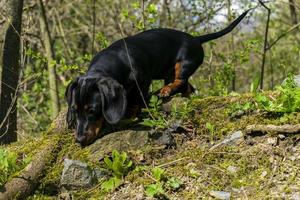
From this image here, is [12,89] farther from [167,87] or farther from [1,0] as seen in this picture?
[167,87]

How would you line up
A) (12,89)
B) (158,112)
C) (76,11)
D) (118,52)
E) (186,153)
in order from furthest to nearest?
1. (76,11)
2. (12,89)
3. (118,52)
4. (158,112)
5. (186,153)

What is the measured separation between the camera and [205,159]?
3.72 metres

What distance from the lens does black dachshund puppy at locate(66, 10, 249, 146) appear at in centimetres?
414

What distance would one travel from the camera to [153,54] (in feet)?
16.8

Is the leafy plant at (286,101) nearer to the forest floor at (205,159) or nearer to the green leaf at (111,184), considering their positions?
the forest floor at (205,159)

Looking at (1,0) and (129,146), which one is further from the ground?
(1,0)

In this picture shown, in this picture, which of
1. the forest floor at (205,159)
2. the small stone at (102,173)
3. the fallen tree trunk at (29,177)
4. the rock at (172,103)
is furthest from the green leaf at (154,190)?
the rock at (172,103)

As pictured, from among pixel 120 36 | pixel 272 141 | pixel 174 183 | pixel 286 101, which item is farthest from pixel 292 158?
pixel 120 36

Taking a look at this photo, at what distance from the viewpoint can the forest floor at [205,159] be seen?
344 cm

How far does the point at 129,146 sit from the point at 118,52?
120 cm

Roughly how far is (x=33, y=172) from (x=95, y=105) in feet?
2.36

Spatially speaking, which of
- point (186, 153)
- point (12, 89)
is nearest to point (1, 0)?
point (12, 89)

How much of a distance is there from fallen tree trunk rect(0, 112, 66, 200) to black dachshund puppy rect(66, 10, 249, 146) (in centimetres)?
18

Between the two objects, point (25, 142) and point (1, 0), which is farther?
point (1, 0)
